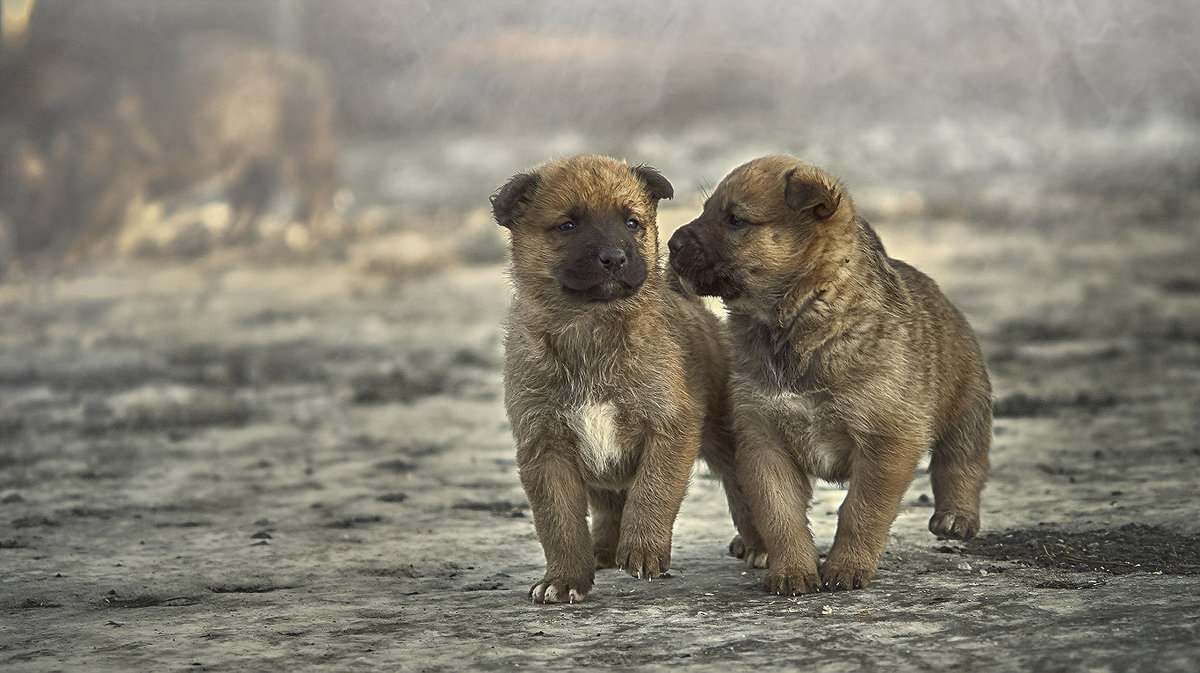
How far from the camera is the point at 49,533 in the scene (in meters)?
7.65

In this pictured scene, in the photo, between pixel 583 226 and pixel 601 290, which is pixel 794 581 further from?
pixel 583 226

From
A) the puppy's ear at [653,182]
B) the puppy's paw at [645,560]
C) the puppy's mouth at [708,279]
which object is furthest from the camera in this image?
the puppy's ear at [653,182]

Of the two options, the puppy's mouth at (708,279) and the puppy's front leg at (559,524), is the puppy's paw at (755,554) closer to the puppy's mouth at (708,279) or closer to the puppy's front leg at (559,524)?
the puppy's front leg at (559,524)

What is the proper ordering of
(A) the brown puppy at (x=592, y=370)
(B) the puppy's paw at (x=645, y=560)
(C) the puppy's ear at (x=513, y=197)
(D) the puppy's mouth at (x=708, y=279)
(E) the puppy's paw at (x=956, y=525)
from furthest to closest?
(E) the puppy's paw at (x=956, y=525), (C) the puppy's ear at (x=513, y=197), (D) the puppy's mouth at (x=708, y=279), (A) the brown puppy at (x=592, y=370), (B) the puppy's paw at (x=645, y=560)

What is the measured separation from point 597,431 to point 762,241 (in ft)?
3.64

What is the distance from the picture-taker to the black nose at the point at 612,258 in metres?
5.73

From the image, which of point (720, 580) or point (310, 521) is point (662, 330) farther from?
point (310, 521)

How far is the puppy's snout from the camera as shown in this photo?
5730 millimetres

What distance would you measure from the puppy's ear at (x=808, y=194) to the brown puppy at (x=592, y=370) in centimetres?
69

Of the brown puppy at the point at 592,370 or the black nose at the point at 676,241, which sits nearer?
the brown puppy at the point at 592,370

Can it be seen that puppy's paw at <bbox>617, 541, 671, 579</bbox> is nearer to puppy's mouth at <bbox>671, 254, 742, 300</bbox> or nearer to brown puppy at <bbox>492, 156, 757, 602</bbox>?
brown puppy at <bbox>492, 156, 757, 602</bbox>

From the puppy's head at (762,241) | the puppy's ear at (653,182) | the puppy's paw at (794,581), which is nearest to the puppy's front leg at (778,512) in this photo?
the puppy's paw at (794,581)

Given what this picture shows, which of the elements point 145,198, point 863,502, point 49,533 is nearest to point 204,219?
point 145,198

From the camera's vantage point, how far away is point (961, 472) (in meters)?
6.64
